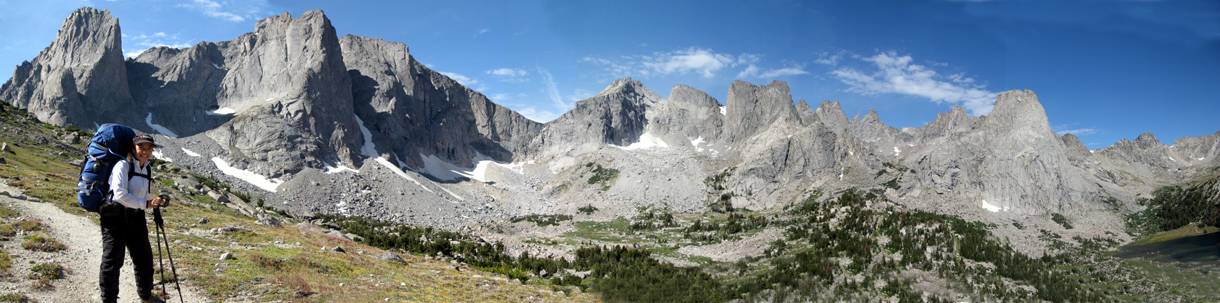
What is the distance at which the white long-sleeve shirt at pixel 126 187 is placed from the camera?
8.52 metres

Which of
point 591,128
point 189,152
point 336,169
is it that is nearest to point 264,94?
point 336,169

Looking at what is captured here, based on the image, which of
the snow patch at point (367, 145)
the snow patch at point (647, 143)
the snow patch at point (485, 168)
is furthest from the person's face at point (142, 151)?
the snow patch at point (647, 143)

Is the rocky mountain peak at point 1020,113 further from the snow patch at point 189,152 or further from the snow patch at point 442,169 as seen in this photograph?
the snow patch at point 189,152

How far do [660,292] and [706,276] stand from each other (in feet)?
24.0

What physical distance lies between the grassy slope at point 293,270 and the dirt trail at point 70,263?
1211 millimetres

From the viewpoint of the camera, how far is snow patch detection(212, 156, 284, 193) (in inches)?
3321

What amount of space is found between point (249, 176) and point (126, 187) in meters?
96.0

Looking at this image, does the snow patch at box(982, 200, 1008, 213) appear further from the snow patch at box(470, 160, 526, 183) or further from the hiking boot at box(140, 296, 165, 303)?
the hiking boot at box(140, 296, 165, 303)

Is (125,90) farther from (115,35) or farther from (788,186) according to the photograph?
(788,186)

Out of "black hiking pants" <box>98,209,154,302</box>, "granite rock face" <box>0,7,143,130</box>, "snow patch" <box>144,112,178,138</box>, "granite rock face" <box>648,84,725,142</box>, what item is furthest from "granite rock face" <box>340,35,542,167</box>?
"black hiking pants" <box>98,209,154,302</box>

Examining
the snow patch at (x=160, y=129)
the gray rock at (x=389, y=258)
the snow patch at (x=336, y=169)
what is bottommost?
the gray rock at (x=389, y=258)

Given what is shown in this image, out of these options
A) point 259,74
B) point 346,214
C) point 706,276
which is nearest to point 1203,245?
point 706,276

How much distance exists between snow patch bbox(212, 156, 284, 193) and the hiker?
88038 millimetres

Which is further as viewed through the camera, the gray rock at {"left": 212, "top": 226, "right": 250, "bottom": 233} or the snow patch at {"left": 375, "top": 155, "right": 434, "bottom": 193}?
the snow patch at {"left": 375, "top": 155, "right": 434, "bottom": 193}
